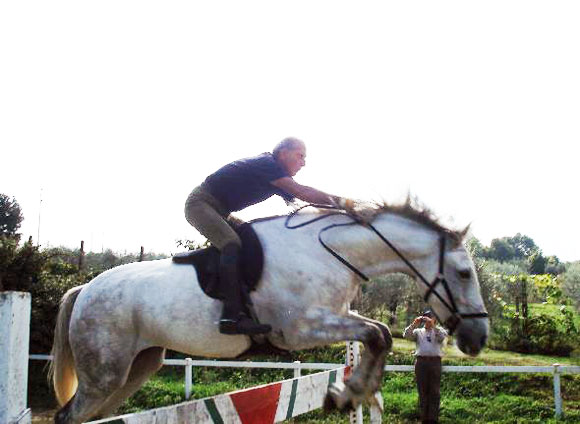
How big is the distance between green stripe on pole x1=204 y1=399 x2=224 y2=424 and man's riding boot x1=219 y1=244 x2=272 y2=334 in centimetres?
55

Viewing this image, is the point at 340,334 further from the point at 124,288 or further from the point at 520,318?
the point at 520,318

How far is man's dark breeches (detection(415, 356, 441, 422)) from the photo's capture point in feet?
30.7

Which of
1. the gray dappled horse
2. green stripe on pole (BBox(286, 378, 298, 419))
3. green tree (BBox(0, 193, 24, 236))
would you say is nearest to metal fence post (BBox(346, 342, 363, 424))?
green stripe on pole (BBox(286, 378, 298, 419))

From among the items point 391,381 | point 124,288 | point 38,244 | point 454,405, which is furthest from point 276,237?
point 38,244

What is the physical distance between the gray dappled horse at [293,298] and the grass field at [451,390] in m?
6.57

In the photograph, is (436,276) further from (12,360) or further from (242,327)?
(12,360)

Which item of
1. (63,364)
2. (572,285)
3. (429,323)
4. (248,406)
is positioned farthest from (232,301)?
(572,285)

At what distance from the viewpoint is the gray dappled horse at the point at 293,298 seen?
4023 millimetres

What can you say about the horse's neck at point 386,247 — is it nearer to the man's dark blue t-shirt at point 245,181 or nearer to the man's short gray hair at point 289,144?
the man's dark blue t-shirt at point 245,181

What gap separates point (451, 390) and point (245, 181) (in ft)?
30.2

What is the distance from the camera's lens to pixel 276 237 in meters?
4.34

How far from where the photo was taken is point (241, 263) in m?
4.21

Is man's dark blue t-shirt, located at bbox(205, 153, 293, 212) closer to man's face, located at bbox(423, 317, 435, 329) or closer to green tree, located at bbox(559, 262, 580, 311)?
man's face, located at bbox(423, 317, 435, 329)

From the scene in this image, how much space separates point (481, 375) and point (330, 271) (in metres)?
9.40
